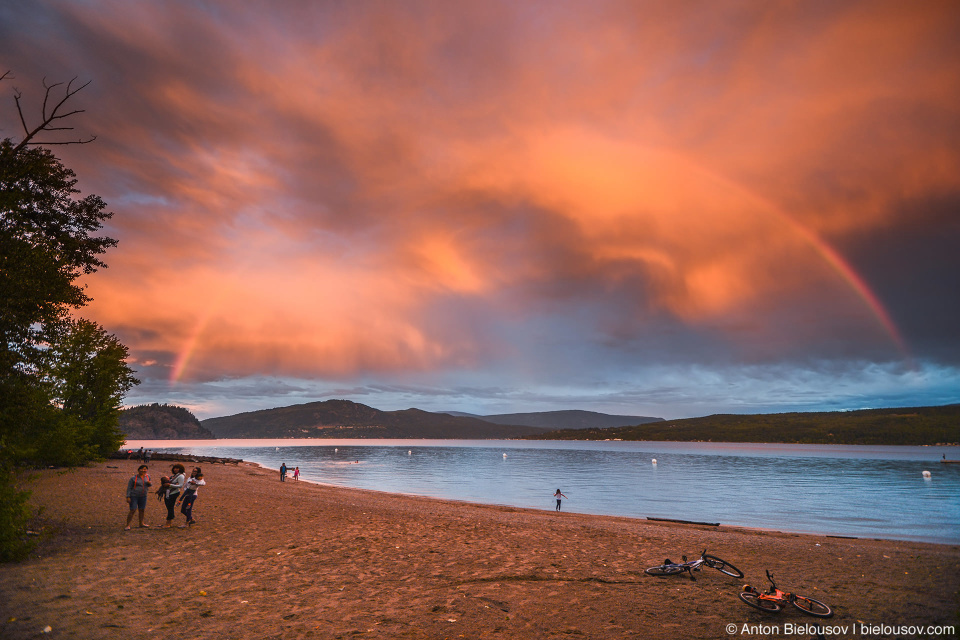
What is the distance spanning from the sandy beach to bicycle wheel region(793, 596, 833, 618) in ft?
0.60

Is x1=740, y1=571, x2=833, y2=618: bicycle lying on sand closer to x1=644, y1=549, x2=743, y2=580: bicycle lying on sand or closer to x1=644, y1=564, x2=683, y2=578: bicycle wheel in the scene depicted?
x1=644, y1=549, x2=743, y2=580: bicycle lying on sand

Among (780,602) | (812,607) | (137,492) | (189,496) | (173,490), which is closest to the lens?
(780,602)

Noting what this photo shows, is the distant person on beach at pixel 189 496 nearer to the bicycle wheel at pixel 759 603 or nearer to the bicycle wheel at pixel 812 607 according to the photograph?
the bicycle wheel at pixel 759 603

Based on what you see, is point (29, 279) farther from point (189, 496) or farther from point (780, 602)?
point (780, 602)

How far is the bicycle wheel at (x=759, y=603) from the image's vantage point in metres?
10.5

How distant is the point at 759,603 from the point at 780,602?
0.54m

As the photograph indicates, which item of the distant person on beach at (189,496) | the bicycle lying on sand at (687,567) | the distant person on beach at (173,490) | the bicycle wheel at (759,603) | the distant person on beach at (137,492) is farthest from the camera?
the distant person on beach at (189,496)

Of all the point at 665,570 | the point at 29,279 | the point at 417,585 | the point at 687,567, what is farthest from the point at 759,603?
the point at 29,279

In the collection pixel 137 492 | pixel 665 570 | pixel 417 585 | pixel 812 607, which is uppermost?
pixel 137 492

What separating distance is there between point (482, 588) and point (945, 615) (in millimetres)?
9903

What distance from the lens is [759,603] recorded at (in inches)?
428

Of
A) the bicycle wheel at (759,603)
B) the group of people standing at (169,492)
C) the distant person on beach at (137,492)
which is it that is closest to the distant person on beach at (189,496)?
the group of people standing at (169,492)

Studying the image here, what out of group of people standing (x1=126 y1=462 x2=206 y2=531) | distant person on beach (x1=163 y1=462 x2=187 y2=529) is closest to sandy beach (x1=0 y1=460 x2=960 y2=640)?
group of people standing (x1=126 y1=462 x2=206 y2=531)

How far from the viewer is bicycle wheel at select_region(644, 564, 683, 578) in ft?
44.6
